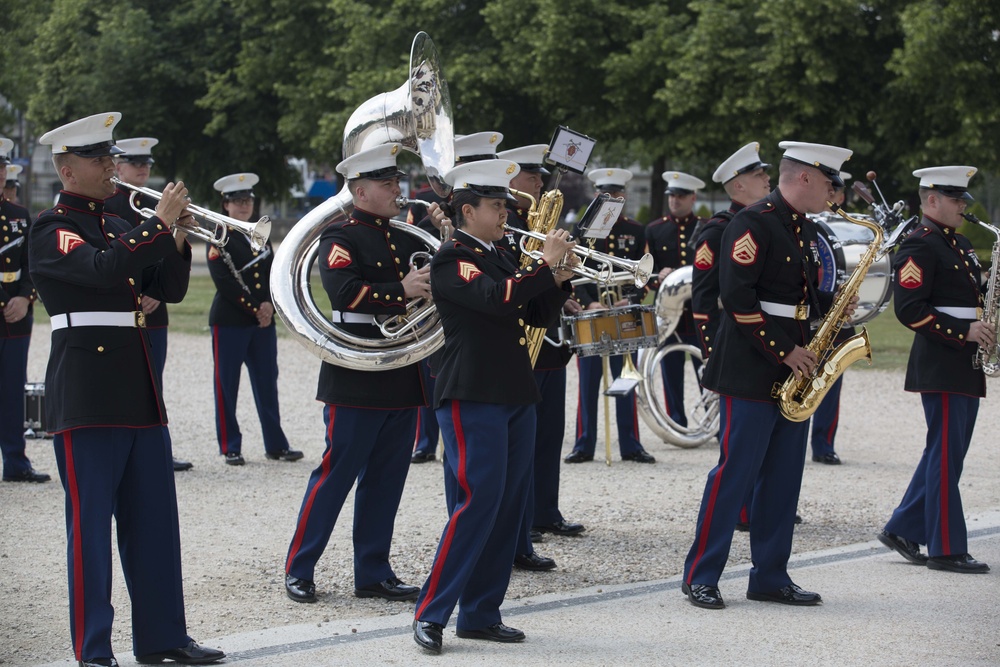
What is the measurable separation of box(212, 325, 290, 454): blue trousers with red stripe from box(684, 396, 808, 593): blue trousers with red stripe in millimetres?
4310

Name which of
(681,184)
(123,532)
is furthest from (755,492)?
(681,184)

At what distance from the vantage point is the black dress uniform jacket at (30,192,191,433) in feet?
15.0

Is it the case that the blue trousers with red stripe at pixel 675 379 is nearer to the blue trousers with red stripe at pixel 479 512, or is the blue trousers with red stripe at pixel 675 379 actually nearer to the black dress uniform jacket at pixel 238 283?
the black dress uniform jacket at pixel 238 283

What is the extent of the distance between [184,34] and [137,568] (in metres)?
29.3

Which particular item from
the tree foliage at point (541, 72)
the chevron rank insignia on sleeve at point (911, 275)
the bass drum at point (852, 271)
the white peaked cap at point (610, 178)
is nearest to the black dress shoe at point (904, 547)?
the chevron rank insignia on sleeve at point (911, 275)

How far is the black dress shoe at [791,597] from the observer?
5.73m

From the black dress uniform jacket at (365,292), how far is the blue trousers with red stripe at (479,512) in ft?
2.07

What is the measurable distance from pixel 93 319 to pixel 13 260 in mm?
3938

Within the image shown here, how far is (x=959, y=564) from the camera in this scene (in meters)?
6.36

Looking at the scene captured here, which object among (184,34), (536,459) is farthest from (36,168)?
(536,459)

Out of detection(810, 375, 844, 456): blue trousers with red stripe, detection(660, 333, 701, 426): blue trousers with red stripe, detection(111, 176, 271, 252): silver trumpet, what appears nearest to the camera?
detection(111, 176, 271, 252): silver trumpet

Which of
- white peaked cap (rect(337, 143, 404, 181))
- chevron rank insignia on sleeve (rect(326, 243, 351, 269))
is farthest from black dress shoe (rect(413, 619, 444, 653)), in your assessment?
A: white peaked cap (rect(337, 143, 404, 181))

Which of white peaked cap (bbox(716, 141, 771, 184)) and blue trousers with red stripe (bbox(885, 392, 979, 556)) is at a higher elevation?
white peaked cap (bbox(716, 141, 771, 184))

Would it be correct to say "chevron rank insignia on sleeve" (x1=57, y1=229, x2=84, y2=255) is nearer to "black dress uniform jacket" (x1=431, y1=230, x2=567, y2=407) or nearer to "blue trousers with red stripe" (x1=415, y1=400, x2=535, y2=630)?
"black dress uniform jacket" (x1=431, y1=230, x2=567, y2=407)
